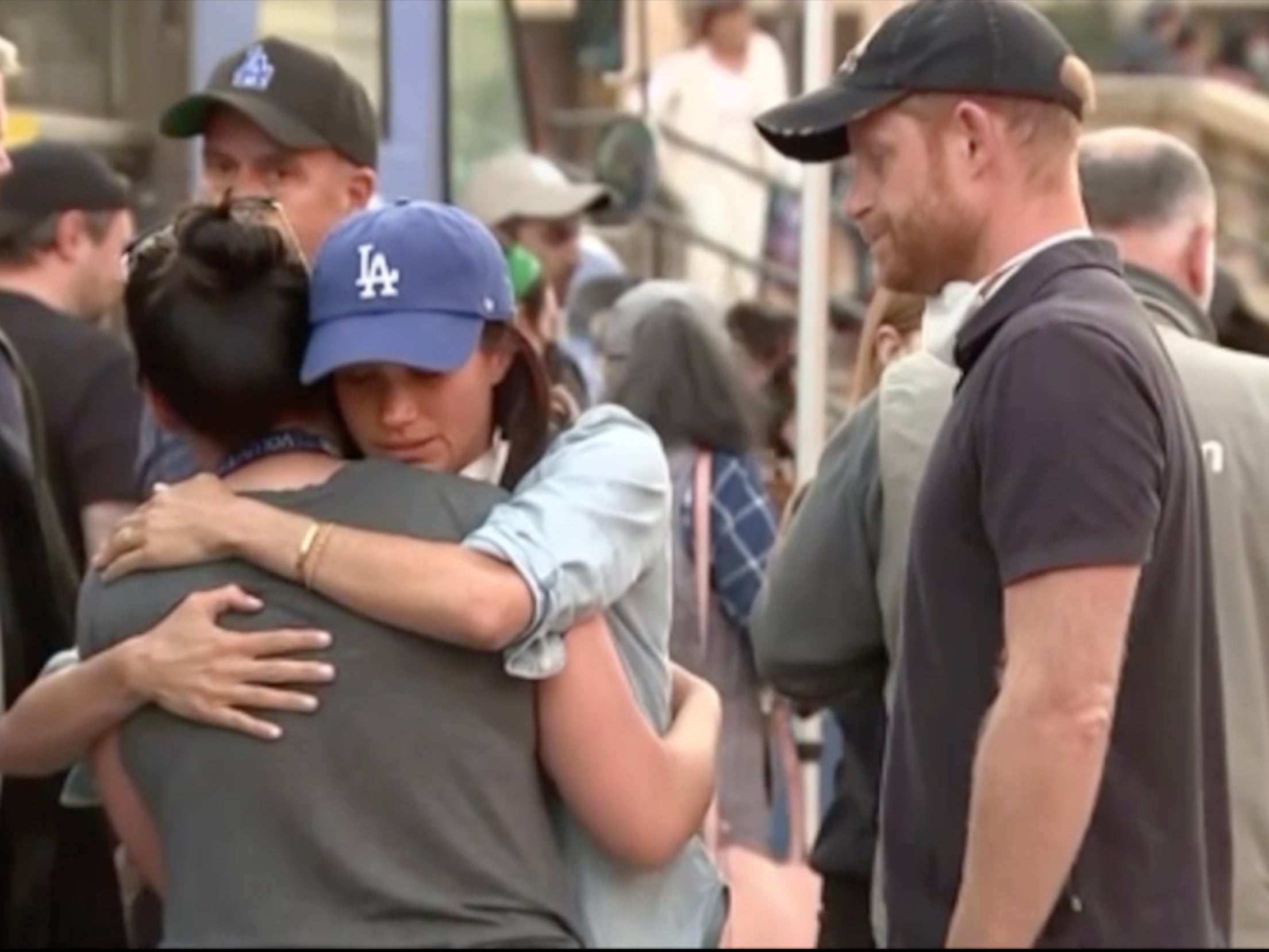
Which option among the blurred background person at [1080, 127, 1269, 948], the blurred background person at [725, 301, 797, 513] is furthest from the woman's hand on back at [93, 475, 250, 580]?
the blurred background person at [725, 301, 797, 513]

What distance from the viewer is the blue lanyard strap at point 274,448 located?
2.97 m

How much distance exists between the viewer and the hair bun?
296cm

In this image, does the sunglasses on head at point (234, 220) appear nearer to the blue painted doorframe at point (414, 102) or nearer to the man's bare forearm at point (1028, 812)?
the man's bare forearm at point (1028, 812)

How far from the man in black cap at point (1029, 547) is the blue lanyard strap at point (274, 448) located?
604 millimetres

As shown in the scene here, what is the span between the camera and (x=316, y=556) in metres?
2.83

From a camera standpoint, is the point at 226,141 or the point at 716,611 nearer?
the point at 226,141

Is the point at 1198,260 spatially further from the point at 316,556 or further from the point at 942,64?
the point at 316,556

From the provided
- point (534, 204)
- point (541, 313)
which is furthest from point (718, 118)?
point (541, 313)

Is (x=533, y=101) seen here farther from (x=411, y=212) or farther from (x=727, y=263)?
(x=411, y=212)

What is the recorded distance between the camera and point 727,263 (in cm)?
1233

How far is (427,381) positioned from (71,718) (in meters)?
0.47

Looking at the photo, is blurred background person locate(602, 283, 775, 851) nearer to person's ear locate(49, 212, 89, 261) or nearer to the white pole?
the white pole

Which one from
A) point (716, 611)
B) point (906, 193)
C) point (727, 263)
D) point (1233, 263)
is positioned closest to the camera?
point (906, 193)

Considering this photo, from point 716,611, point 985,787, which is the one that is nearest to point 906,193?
point 985,787
